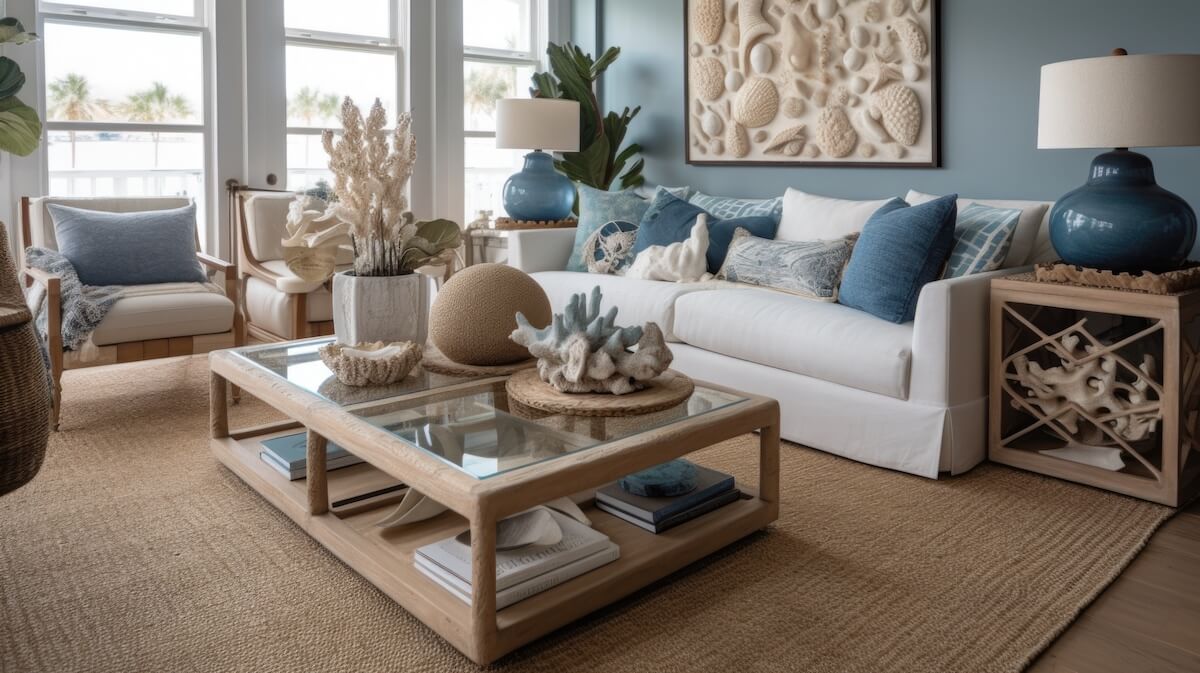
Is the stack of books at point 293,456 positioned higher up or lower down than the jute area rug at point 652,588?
higher up

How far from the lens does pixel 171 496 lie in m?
2.46

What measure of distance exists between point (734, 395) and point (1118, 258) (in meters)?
1.26

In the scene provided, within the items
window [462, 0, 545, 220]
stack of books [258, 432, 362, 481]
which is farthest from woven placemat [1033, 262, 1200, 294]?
window [462, 0, 545, 220]

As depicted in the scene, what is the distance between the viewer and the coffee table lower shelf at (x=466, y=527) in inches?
65.5

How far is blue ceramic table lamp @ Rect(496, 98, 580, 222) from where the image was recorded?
4.57 meters

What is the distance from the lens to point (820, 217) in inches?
141

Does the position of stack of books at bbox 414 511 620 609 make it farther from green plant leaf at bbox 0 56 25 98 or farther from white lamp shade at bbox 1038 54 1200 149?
green plant leaf at bbox 0 56 25 98

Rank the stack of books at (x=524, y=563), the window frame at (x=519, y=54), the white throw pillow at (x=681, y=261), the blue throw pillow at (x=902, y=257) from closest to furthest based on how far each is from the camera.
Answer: the stack of books at (x=524, y=563)
the blue throw pillow at (x=902, y=257)
the white throw pillow at (x=681, y=261)
the window frame at (x=519, y=54)

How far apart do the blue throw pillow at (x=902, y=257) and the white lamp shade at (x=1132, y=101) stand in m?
0.48

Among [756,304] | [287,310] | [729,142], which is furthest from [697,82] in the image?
[287,310]

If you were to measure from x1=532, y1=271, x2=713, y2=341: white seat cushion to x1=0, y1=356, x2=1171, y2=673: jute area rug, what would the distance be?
32.9 inches

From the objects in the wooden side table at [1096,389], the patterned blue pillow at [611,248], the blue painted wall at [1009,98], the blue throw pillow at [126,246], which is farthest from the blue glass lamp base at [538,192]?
the wooden side table at [1096,389]

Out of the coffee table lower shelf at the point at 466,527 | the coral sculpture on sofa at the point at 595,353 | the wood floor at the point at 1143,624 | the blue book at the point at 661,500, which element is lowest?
the wood floor at the point at 1143,624

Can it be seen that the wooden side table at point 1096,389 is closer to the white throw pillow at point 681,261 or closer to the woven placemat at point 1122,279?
the woven placemat at point 1122,279
